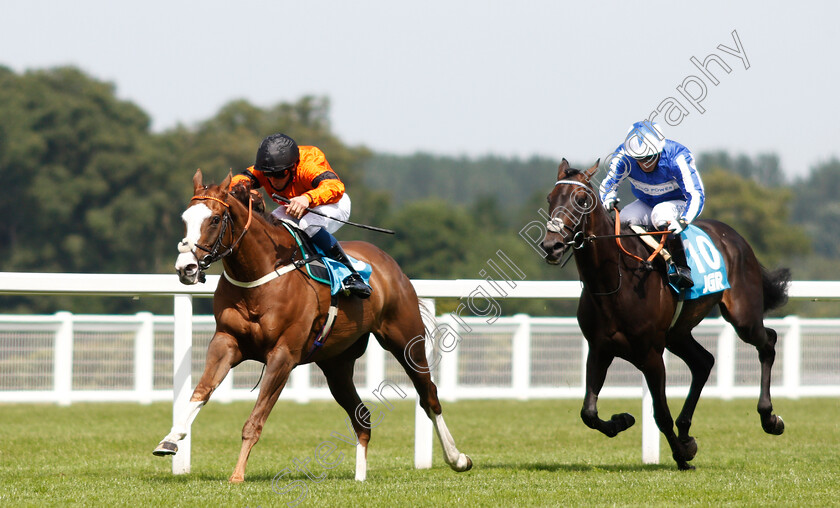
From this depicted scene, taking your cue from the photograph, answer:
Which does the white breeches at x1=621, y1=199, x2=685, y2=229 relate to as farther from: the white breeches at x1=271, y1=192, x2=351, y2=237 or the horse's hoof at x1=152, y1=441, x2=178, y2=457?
the horse's hoof at x1=152, y1=441, x2=178, y2=457

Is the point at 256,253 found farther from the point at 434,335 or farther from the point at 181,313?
the point at 434,335

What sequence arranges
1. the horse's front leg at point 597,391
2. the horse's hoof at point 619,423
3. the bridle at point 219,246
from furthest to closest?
1. the horse's hoof at point 619,423
2. the horse's front leg at point 597,391
3. the bridle at point 219,246

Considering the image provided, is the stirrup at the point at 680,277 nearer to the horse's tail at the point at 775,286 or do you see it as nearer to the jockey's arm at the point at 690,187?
the jockey's arm at the point at 690,187

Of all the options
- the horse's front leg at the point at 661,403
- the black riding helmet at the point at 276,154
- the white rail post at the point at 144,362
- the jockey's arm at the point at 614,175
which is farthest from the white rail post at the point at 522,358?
the black riding helmet at the point at 276,154

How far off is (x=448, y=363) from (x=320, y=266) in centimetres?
720

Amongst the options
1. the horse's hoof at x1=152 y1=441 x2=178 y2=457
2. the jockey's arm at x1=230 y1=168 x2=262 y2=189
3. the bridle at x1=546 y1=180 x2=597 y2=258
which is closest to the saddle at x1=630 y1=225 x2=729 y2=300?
the bridle at x1=546 y1=180 x2=597 y2=258

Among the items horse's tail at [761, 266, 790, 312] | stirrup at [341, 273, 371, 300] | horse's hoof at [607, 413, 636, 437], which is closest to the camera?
stirrup at [341, 273, 371, 300]

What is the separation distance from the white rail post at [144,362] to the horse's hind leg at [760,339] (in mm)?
7920

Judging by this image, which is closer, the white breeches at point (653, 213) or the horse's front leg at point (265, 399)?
the horse's front leg at point (265, 399)

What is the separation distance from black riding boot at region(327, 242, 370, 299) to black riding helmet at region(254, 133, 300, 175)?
0.58 m

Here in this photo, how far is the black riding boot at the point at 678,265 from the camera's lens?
276 inches

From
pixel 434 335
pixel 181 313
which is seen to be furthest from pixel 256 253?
pixel 434 335

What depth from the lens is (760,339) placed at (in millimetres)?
7875

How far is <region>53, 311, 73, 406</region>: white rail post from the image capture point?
13086mm
